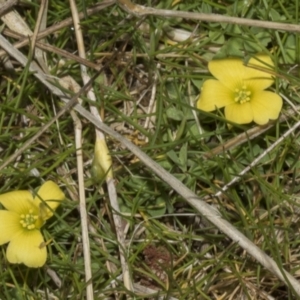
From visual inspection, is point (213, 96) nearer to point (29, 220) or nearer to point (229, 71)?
point (229, 71)

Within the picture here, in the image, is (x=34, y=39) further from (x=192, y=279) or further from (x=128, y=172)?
(x=192, y=279)

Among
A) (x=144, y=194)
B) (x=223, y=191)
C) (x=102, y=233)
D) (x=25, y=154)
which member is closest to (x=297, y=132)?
(x=223, y=191)

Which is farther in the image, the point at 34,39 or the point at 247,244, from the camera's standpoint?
the point at 34,39

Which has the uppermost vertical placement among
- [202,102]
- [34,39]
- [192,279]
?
[34,39]

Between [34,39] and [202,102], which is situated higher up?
[34,39]
